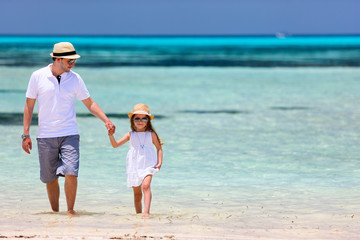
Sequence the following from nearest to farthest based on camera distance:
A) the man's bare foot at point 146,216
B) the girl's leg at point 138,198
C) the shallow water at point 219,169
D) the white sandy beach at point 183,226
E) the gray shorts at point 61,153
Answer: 1. the white sandy beach at point 183,226
2. the gray shorts at point 61,153
3. the man's bare foot at point 146,216
4. the girl's leg at point 138,198
5. the shallow water at point 219,169

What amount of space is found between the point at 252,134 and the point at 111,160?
3706mm

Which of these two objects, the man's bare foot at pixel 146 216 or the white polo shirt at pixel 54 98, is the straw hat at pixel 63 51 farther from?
the man's bare foot at pixel 146 216

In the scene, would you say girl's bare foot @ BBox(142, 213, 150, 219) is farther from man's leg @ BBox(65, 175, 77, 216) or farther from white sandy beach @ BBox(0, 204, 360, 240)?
man's leg @ BBox(65, 175, 77, 216)

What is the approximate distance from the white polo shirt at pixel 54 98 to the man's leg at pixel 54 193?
0.58 meters

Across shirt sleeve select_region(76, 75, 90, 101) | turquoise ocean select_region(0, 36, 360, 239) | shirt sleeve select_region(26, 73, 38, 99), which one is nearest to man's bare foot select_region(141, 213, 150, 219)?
turquoise ocean select_region(0, 36, 360, 239)

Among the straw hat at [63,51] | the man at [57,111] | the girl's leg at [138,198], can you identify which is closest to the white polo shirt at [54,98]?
→ the man at [57,111]

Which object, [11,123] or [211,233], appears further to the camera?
[11,123]

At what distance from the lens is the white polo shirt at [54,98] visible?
597 centimetres

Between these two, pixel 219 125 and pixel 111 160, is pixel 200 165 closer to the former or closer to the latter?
pixel 111 160

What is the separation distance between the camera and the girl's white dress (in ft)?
20.2

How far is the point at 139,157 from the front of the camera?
6.15m

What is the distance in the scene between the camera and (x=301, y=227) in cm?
601

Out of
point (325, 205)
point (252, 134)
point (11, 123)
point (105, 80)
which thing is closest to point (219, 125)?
point (252, 134)

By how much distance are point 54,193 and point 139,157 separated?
0.99m
